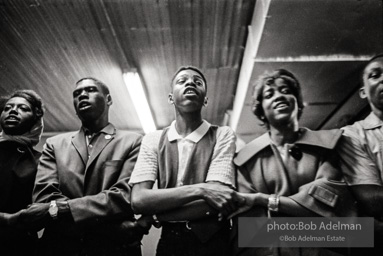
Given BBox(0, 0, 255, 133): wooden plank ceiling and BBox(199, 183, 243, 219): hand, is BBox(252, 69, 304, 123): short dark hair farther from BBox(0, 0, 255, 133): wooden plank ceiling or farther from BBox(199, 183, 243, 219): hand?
BBox(0, 0, 255, 133): wooden plank ceiling

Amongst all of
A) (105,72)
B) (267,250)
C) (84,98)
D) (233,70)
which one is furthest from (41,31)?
(267,250)

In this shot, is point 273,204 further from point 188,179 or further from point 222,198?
point 188,179

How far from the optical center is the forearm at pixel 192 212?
2008 mm

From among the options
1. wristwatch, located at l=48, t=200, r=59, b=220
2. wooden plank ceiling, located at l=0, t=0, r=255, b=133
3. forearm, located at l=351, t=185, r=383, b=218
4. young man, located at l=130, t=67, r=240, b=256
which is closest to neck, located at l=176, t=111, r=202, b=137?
young man, located at l=130, t=67, r=240, b=256

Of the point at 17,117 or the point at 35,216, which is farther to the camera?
the point at 17,117

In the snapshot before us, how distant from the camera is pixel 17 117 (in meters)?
2.81

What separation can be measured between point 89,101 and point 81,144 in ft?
1.17

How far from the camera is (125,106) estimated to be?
579cm

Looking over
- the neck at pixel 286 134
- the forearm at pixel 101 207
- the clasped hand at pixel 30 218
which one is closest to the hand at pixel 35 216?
the clasped hand at pixel 30 218

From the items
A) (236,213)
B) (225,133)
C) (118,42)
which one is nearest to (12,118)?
(225,133)

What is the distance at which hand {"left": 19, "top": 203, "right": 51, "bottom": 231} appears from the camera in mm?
2123

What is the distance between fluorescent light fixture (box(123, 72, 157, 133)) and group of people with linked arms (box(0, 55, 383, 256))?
7.53 ft

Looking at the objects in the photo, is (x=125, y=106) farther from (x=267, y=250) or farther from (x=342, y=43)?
(x=267, y=250)

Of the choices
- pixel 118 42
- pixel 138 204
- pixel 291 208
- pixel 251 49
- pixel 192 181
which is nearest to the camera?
pixel 291 208
